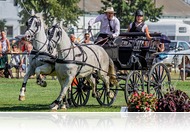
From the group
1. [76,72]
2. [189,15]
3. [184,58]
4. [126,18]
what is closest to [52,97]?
[76,72]

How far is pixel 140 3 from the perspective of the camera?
6900 cm

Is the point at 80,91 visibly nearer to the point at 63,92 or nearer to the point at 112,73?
the point at 112,73

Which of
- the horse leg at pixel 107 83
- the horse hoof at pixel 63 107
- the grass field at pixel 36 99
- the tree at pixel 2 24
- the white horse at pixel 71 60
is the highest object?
the white horse at pixel 71 60

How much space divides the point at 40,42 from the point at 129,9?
170ft

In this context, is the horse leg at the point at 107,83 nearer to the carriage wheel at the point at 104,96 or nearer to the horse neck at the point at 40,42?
the carriage wheel at the point at 104,96

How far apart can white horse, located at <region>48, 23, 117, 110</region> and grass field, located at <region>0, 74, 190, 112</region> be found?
698mm

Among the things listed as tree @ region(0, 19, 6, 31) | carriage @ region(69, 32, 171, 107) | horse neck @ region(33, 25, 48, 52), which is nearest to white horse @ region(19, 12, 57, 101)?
horse neck @ region(33, 25, 48, 52)

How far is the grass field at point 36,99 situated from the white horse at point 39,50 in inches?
24.9

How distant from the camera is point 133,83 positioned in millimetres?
16812

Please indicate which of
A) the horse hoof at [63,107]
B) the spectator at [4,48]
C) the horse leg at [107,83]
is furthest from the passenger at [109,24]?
the spectator at [4,48]

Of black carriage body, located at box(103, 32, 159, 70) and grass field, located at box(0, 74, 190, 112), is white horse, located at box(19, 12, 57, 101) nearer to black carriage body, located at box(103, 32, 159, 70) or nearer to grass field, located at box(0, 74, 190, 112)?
grass field, located at box(0, 74, 190, 112)

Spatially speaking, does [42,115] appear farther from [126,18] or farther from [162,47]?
[126,18]

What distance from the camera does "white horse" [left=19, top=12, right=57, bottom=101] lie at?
16125mm

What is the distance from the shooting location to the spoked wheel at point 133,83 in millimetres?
16578
